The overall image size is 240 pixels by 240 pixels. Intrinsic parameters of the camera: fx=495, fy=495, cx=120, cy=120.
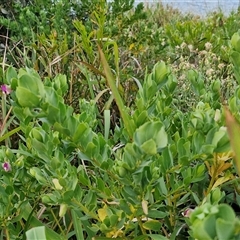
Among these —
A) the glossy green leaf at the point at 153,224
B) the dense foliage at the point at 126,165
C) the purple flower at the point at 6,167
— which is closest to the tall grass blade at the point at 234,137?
the dense foliage at the point at 126,165

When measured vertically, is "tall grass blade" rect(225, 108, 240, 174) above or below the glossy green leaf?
above

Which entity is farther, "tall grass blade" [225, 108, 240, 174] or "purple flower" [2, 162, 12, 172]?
"purple flower" [2, 162, 12, 172]

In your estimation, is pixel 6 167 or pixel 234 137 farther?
pixel 6 167

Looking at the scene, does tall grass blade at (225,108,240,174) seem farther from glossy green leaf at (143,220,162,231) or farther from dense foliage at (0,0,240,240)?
glossy green leaf at (143,220,162,231)

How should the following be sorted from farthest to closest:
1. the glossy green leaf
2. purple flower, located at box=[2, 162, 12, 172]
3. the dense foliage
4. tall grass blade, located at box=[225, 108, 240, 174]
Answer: purple flower, located at box=[2, 162, 12, 172] < the glossy green leaf < the dense foliage < tall grass blade, located at box=[225, 108, 240, 174]

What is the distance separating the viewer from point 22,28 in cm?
231

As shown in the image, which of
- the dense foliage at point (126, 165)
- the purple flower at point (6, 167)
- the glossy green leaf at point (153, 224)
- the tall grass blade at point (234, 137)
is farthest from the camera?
the purple flower at point (6, 167)

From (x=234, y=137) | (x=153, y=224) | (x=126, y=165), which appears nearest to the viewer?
(x=234, y=137)

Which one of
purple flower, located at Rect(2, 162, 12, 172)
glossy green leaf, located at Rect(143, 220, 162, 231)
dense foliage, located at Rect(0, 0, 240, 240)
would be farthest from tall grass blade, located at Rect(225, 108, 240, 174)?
purple flower, located at Rect(2, 162, 12, 172)

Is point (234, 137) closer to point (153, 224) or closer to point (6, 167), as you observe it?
point (153, 224)

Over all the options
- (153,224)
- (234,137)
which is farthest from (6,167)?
(234,137)

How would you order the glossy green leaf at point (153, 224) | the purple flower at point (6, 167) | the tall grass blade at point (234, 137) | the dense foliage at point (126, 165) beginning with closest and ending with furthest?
the tall grass blade at point (234, 137) → the dense foliage at point (126, 165) → the glossy green leaf at point (153, 224) → the purple flower at point (6, 167)

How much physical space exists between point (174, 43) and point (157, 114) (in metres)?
1.92

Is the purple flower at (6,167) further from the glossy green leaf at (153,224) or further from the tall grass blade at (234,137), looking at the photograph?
the tall grass blade at (234,137)
